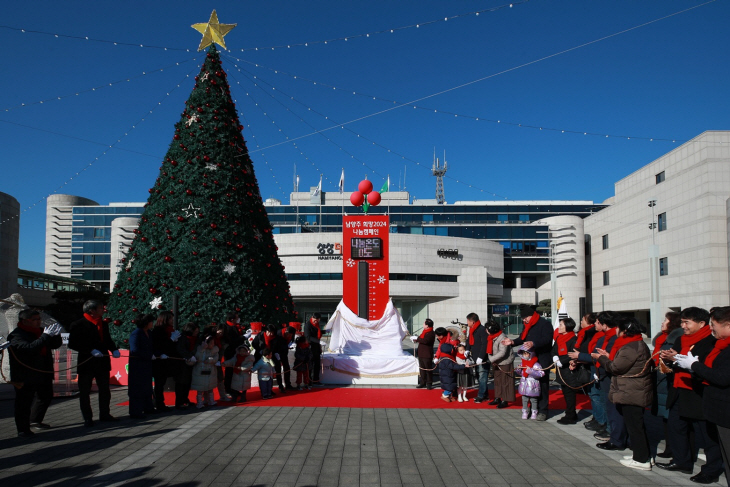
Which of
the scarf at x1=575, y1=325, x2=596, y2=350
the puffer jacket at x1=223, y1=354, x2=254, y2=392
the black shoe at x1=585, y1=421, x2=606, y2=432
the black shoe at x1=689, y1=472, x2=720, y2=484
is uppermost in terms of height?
the scarf at x1=575, y1=325, x2=596, y2=350

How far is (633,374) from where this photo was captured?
5773 mm

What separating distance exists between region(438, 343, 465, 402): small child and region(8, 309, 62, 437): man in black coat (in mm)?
6874

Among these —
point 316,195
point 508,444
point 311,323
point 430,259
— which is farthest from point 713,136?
point 316,195

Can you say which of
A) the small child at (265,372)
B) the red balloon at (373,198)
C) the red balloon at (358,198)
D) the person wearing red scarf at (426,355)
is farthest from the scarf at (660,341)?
the red balloon at (358,198)

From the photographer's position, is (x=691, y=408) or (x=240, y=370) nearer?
(x=691, y=408)

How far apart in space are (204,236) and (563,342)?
8.27m

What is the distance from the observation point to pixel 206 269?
38.8 feet

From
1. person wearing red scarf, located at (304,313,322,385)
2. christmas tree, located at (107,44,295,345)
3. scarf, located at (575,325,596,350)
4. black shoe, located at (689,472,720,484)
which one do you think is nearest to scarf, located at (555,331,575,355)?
scarf, located at (575,325,596,350)

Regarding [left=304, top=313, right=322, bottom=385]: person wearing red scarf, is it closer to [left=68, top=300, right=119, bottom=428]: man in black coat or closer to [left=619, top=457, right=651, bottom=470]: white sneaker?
[left=68, top=300, right=119, bottom=428]: man in black coat

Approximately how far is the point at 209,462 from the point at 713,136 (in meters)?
37.0

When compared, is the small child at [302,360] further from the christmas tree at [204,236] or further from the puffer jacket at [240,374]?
the puffer jacket at [240,374]

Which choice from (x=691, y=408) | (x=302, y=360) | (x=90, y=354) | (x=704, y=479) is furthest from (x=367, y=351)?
(x=704, y=479)

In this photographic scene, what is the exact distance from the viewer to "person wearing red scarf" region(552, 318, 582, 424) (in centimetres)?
A: 797

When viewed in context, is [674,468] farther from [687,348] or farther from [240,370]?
[240,370]
